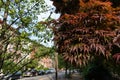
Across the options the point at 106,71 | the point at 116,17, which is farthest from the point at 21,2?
the point at 106,71

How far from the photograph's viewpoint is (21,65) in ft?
18.0

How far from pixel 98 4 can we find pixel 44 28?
3.05 metres

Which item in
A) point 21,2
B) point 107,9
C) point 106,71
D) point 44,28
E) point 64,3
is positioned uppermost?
point 64,3

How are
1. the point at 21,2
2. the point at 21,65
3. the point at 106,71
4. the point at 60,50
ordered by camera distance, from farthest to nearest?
the point at 106,71
the point at 60,50
the point at 21,65
the point at 21,2

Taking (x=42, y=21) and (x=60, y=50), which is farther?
(x=60, y=50)

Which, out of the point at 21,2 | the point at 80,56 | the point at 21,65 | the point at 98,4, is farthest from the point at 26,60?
the point at 98,4

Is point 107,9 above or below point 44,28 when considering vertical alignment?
above

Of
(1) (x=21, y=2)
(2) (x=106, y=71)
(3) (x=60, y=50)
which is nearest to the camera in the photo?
(1) (x=21, y=2)

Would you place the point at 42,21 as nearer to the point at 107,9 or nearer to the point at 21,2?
the point at 21,2

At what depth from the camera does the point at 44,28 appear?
535 cm

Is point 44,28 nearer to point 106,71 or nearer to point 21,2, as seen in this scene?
point 21,2

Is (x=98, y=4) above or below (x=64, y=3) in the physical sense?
below

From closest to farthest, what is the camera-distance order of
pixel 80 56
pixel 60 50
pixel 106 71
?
pixel 80 56 < pixel 60 50 < pixel 106 71

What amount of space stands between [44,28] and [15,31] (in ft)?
1.79
